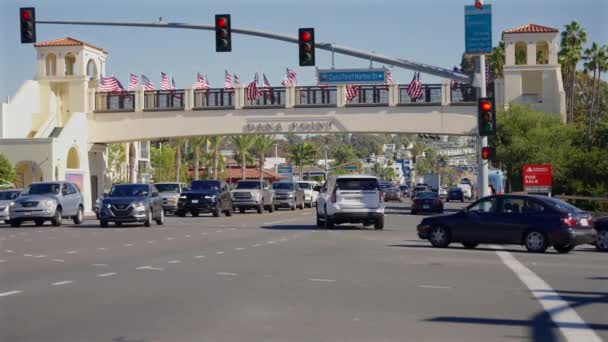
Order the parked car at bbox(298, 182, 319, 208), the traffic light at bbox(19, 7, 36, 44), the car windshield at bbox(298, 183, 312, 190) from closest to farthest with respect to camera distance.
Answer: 1. the traffic light at bbox(19, 7, 36, 44)
2. the parked car at bbox(298, 182, 319, 208)
3. the car windshield at bbox(298, 183, 312, 190)

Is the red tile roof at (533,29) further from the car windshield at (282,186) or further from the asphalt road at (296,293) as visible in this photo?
the asphalt road at (296,293)

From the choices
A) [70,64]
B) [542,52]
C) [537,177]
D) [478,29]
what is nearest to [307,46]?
[478,29]

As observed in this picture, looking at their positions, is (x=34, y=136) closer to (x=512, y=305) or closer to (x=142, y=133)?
(x=142, y=133)

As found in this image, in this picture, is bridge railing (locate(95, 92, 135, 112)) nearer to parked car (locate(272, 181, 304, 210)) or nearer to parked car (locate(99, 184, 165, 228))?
parked car (locate(272, 181, 304, 210))

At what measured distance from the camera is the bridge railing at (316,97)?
2335 inches

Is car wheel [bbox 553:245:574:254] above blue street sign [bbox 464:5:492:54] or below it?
below

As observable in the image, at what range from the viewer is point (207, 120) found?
6125 cm

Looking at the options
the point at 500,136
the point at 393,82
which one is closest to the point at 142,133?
the point at 393,82

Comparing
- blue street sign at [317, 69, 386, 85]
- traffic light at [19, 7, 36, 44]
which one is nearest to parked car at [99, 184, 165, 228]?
blue street sign at [317, 69, 386, 85]

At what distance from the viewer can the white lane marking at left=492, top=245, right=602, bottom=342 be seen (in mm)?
11219

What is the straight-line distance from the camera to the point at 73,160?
212ft


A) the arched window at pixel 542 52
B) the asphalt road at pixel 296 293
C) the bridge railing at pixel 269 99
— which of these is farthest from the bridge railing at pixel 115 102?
the asphalt road at pixel 296 293

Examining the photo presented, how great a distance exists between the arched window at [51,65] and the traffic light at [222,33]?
38.5 meters

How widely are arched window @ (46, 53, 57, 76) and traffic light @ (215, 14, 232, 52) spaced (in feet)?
126
